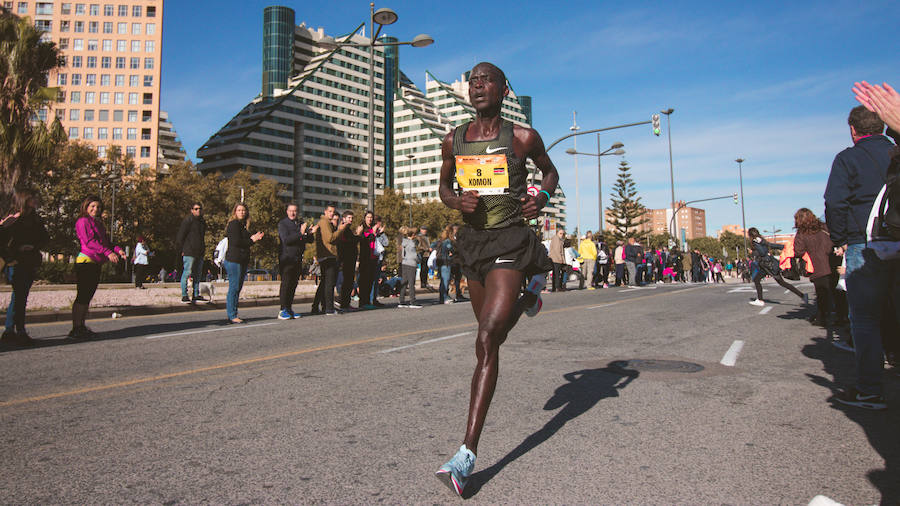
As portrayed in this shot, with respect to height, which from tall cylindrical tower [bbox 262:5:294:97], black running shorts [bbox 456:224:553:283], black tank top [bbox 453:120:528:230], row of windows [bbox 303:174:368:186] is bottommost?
black running shorts [bbox 456:224:553:283]

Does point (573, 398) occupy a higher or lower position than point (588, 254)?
lower

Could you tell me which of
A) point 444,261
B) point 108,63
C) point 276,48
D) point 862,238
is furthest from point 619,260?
point 276,48

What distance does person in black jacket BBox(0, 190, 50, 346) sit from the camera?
7594 millimetres

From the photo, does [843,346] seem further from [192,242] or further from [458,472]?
[192,242]

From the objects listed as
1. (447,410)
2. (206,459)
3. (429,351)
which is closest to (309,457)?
(206,459)

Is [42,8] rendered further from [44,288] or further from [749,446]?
[749,446]

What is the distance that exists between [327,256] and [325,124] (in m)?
122

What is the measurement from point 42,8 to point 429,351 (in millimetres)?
109615

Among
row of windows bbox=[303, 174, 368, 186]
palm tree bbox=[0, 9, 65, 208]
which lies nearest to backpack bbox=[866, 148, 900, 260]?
palm tree bbox=[0, 9, 65, 208]

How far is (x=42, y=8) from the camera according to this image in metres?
90.0

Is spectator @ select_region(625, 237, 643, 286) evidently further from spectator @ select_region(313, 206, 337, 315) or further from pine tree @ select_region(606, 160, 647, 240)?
pine tree @ select_region(606, 160, 647, 240)

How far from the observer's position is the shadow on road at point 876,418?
287 centimetres

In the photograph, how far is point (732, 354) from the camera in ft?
22.0

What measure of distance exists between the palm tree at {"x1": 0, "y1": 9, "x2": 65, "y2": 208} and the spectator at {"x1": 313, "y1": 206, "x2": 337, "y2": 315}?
56.3 ft
